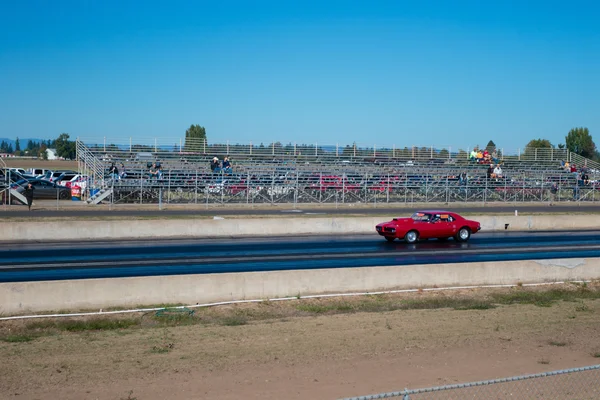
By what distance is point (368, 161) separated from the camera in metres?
59.4

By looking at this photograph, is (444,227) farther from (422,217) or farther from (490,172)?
(490,172)

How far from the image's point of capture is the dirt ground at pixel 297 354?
1041 centimetres

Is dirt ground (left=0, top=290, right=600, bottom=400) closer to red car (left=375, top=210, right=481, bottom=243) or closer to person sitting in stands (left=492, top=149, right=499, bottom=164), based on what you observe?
red car (left=375, top=210, right=481, bottom=243)

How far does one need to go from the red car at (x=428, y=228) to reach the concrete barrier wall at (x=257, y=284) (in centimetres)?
850

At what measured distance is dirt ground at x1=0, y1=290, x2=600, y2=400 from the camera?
10406mm

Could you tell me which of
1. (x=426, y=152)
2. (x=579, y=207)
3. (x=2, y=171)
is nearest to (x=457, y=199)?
(x=579, y=207)

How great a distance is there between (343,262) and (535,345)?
380 inches

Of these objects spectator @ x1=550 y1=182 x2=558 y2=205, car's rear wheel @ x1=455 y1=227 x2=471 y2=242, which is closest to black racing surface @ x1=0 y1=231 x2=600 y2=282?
car's rear wheel @ x1=455 y1=227 x2=471 y2=242

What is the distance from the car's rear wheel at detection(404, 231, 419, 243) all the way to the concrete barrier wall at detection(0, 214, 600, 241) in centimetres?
443

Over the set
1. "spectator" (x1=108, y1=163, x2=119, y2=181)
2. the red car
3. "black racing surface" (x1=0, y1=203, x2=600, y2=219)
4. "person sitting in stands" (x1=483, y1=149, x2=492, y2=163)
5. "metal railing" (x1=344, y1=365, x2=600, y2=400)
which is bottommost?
"black racing surface" (x1=0, y1=203, x2=600, y2=219)

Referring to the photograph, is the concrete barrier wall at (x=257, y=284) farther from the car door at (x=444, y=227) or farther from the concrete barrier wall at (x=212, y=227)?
the concrete barrier wall at (x=212, y=227)

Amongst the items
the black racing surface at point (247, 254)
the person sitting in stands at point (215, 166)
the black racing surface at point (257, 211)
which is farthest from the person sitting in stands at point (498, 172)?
the black racing surface at point (247, 254)

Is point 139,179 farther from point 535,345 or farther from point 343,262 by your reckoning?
point 535,345

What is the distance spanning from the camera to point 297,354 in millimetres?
12414
